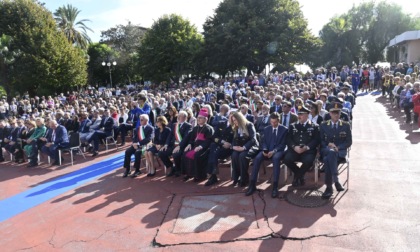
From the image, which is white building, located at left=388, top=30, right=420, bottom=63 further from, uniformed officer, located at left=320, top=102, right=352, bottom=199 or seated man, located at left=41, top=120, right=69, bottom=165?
seated man, located at left=41, top=120, right=69, bottom=165

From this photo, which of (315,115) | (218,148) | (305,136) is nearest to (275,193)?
(305,136)

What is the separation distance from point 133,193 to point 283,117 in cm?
374

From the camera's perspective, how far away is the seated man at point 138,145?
26.2 ft

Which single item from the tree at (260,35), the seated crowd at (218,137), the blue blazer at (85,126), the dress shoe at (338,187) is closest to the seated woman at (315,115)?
the seated crowd at (218,137)

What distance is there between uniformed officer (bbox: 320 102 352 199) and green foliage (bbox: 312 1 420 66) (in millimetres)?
31791

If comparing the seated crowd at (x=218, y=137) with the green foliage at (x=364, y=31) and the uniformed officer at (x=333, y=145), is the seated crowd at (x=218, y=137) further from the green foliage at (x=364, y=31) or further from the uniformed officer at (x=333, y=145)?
the green foliage at (x=364, y=31)

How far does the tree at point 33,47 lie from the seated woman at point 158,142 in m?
24.4

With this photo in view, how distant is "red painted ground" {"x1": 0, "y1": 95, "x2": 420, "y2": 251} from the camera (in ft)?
14.2

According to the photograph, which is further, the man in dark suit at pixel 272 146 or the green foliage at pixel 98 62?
the green foliage at pixel 98 62

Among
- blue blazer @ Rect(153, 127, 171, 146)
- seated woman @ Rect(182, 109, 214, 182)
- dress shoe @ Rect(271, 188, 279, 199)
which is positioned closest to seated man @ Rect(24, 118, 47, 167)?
blue blazer @ Rect(153, 127, 171, 146)

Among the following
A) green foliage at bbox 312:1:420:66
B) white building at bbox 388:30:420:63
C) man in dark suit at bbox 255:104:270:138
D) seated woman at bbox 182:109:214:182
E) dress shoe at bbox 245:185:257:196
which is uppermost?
green foliage at bbox 312:1:420:66

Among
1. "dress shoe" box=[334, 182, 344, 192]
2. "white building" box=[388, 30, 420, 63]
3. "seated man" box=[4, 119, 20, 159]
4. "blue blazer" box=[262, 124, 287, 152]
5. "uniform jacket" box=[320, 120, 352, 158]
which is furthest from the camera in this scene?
"white building" box=[388, 30, 420, 63]

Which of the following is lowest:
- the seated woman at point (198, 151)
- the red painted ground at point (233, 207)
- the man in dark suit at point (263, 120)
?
the red painted ground at point (233, 207)

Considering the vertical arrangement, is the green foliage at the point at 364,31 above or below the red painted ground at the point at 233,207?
above
